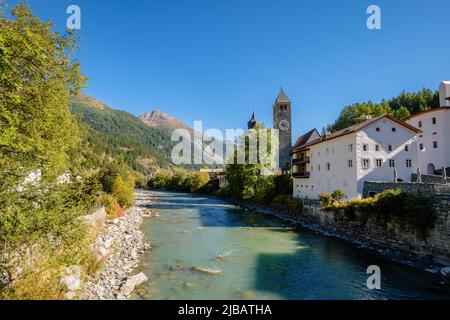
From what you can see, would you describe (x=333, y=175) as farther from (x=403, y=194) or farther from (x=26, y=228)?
(x=26, y=228)

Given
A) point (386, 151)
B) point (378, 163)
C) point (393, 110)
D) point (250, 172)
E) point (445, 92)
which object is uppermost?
point (393, 110)

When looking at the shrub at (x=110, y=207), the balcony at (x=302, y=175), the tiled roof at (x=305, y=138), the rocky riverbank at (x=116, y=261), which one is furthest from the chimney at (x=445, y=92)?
the shrub at (x=110, y=207)

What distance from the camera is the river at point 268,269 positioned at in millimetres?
12969

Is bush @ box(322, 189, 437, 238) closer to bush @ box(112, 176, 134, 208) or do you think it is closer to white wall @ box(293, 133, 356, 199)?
white wall @ box(293, 133, 356, 199)

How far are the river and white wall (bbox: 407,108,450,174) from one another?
25139mm

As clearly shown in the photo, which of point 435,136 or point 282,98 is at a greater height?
point 282,98

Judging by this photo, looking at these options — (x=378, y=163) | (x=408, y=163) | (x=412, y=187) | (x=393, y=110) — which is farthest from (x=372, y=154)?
(x=393, y=110)

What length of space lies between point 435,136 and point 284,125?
33232mm

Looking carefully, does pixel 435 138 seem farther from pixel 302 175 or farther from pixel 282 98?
pixel 282 98

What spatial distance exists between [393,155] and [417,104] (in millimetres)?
53211

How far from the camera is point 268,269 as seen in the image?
53.6 ft

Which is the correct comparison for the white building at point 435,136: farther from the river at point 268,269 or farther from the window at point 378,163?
the river at point 268,269

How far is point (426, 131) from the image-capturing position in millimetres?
40094

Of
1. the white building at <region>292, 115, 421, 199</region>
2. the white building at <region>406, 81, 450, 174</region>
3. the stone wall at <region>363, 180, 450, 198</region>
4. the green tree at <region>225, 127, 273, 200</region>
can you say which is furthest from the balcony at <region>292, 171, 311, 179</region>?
the white building at <region>406, 81, 450, 174</region>
